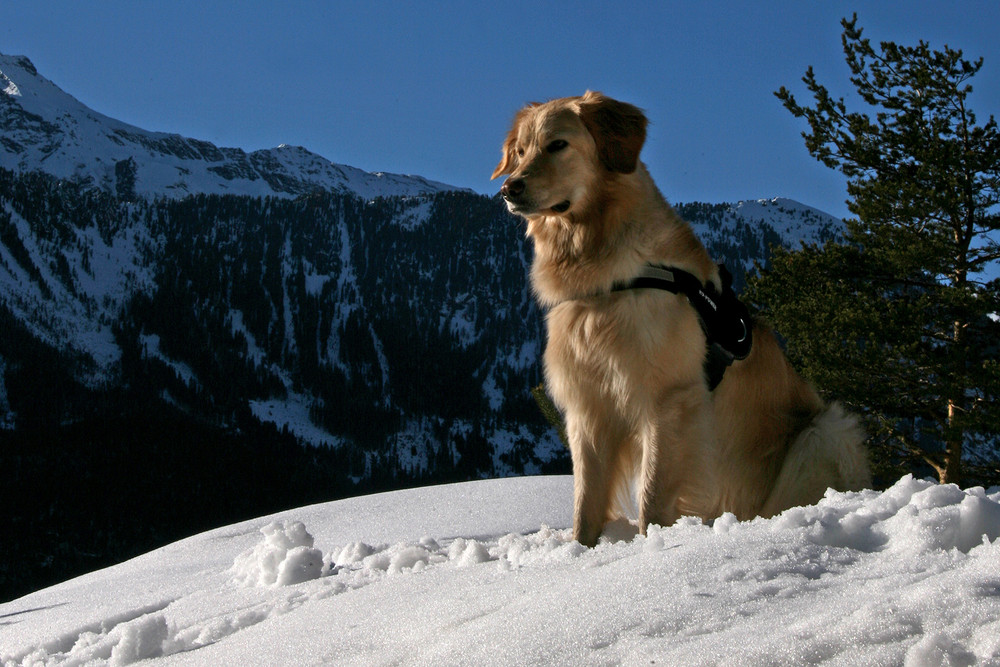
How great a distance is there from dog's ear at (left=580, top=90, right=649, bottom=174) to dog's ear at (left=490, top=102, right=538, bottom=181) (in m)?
0.41

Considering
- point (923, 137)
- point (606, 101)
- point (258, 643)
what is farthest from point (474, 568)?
point (923, 137)

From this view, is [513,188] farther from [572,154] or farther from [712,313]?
[712,313]

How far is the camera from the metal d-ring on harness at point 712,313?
4.14 meters

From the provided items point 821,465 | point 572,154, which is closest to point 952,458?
point 821,465

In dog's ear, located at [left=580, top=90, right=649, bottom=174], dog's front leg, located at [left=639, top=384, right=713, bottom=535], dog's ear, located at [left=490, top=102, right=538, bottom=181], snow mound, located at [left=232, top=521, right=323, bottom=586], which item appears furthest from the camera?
dog's ear, located at [left=490, top=102, right=538, bottom=181]

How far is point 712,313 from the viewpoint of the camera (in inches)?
166

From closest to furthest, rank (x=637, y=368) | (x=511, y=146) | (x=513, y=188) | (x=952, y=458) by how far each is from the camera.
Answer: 1. (x=637, y=368)
2. (x=513, y=188)
3. (x=511, y=146)
4. (x=952, y=458)

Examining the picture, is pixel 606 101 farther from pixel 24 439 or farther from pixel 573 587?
pixel 24 439

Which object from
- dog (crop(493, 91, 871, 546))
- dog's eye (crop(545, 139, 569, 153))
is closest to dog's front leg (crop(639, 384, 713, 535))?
dog (crop(493, 91, 871, 546))

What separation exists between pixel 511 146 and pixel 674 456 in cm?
211

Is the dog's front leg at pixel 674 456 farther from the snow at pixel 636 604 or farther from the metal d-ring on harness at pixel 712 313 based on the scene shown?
the snow at pixel 636 604

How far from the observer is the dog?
4062 millimetres

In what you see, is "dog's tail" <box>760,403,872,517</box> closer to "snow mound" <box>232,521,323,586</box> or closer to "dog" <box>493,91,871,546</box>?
"dog" <box>493,91,871,546</box>

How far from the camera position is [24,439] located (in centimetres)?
15975
